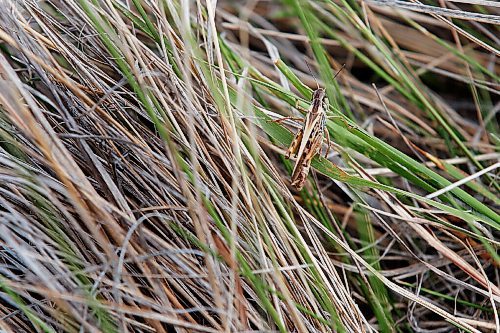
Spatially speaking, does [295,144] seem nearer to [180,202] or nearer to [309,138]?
[309,138]

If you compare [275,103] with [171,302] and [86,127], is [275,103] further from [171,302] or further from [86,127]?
[171,302]

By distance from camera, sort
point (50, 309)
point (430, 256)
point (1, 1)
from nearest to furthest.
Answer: point (50, 309), point (1, 1), point (430, 256)

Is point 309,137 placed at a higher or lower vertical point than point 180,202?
higher

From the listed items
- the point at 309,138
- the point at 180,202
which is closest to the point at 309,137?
the point at 309,138

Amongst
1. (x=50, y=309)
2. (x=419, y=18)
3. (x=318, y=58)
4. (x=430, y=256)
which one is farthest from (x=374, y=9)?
(x=50, y=309)

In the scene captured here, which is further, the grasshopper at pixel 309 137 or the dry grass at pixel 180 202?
the grasshopper at pixel 309 137

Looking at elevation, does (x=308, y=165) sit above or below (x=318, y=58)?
below

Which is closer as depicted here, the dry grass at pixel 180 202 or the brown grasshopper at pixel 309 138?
the dry grass at pixel 180 202
